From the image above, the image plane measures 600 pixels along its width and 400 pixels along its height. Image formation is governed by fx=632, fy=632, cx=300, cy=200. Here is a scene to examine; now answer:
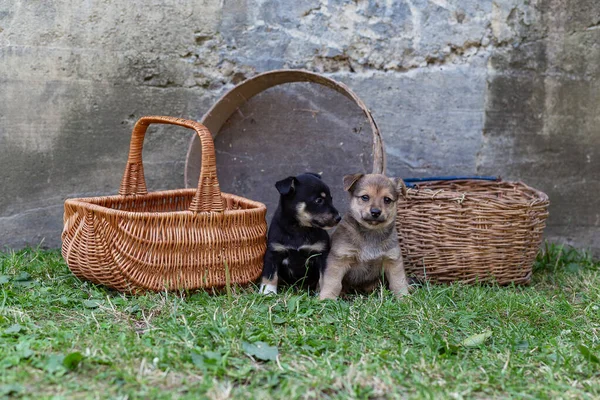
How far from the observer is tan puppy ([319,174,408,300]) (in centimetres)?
412

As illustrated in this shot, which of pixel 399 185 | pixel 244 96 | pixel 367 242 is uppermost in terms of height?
pixel 244 96

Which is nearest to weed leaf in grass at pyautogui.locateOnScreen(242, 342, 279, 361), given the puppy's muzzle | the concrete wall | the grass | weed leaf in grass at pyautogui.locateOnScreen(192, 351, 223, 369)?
the grass

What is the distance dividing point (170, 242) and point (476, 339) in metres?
1.85

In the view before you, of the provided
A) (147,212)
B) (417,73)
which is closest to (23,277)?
(147,212)

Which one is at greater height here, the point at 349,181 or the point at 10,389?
the point at 349,181

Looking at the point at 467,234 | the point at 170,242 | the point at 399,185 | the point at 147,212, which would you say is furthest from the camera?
the point at 467,234

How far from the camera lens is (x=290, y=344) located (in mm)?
3045

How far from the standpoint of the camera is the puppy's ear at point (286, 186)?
4141mm

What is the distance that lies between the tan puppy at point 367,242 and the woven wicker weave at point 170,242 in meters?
0.54

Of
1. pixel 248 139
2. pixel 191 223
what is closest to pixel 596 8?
pixel 248 139

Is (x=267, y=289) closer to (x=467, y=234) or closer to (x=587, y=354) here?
(x=467, y=234)

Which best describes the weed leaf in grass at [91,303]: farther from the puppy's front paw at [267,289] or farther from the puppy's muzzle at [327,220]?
the puppy's muzzle at [327,220]

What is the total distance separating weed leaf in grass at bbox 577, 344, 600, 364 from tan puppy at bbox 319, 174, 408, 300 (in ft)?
4.20

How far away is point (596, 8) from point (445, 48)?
133 centimetres
